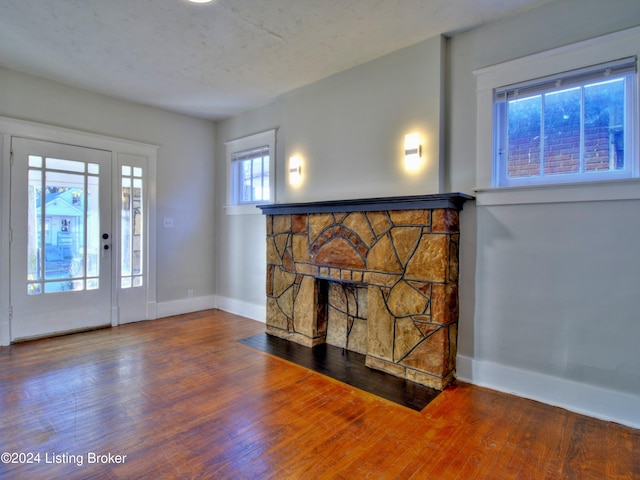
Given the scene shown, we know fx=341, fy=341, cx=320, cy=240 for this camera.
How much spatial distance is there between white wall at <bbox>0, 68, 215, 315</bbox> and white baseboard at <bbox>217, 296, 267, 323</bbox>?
0.28 meters

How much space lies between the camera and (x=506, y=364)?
8.65ft

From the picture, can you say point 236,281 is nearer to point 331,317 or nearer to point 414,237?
point 331,317

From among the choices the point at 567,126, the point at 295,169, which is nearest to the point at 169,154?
the point at 295,169

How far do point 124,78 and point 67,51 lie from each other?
0.60 metres

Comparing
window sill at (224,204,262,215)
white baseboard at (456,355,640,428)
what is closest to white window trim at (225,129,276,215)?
window sill at (224,204,262,215)

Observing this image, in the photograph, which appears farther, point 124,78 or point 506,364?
point 124,78

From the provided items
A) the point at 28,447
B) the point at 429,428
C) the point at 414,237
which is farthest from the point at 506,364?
the point at 28,447

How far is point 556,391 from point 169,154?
5047mm

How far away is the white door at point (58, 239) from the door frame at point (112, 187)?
0.17 ft

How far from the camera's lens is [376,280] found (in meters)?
3.01

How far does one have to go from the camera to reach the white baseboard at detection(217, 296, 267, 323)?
181 inches

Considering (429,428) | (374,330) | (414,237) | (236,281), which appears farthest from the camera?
(236,281)

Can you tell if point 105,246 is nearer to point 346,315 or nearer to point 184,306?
point 184,306

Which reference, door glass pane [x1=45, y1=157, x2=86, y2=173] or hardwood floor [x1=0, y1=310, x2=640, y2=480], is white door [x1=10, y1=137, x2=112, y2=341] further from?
hardwood floor [x1=0, y1=310, x2=640, y2=480]
